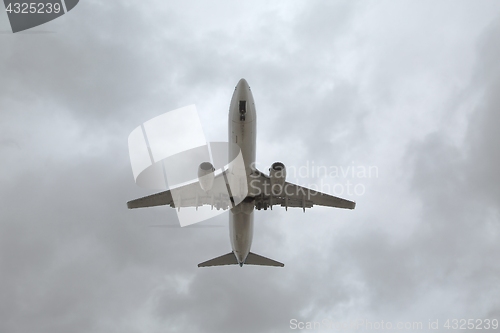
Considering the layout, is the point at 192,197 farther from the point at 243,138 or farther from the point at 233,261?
Answer: the point at 243,138

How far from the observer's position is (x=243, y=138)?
34.8m

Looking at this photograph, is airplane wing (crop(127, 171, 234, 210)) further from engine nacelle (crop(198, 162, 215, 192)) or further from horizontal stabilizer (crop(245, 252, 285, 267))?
horizontal stabilizer (crop(245, 252, 285, 267))

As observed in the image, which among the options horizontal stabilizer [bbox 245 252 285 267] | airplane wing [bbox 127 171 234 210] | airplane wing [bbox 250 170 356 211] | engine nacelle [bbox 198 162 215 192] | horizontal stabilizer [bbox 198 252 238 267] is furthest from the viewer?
horizontal stabilizer [bbox 245 252 285 267]

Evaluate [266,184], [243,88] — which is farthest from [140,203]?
[243,88]

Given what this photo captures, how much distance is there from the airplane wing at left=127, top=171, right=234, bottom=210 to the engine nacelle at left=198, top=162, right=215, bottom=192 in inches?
126

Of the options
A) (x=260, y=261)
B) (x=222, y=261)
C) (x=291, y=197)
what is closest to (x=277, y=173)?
(x=291, y=197)

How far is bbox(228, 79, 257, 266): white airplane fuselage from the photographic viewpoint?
33.7 meters

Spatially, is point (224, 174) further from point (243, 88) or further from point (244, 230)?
point (243, 88)

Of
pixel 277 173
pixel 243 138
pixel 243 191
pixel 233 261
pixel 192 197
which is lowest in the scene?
pixel 233 261

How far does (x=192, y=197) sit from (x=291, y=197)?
9831 mm

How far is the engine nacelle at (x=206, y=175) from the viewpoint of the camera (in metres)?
36.2

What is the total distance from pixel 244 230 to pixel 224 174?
5.56 meters

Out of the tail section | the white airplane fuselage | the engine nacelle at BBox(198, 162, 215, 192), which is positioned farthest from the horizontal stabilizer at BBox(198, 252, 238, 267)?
the engine nacelle at BBox(198, 162, 215, 192)

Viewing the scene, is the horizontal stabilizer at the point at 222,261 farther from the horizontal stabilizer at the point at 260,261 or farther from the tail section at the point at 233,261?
the horizontal stabilizer at the point at 260,261
